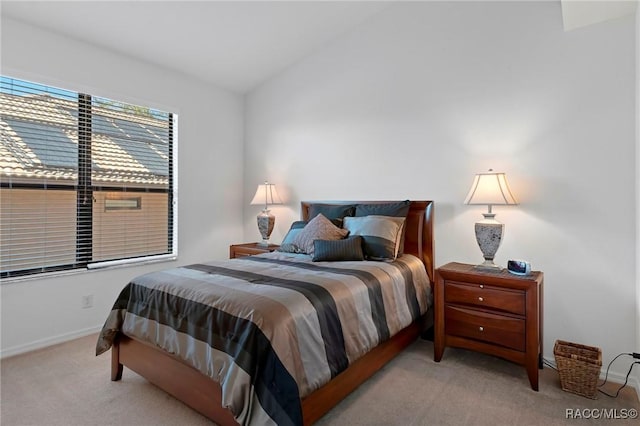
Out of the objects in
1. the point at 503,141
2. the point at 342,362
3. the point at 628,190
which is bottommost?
the point at 342,362

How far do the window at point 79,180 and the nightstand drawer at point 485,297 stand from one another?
118 inches

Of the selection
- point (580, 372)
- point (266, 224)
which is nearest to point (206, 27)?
point (266, 224)

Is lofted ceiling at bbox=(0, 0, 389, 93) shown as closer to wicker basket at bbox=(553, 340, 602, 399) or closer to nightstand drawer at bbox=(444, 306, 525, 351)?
nightstand drawer at bbox=(444, 306, 525, 351)

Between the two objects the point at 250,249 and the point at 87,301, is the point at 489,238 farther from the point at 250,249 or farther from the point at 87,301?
the point at 87,301

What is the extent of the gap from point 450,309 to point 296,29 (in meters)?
3.03

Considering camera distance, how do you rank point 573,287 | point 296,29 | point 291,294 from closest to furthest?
point 291,294 < point 573,287 < point 296,29

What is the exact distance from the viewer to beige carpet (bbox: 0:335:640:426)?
73.3 inches

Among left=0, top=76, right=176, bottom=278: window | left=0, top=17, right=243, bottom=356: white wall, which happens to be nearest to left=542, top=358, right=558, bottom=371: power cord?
left=0, top=17, right=243, bottom=356: white wall

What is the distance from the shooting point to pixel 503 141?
278 centimetres

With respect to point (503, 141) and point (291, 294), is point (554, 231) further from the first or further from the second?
point (291, 294)

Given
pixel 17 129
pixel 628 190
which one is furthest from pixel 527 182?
pixel 17 129

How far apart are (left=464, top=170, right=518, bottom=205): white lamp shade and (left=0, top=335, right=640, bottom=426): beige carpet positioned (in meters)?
1.20

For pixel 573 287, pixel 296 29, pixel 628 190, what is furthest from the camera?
pixel 296 29

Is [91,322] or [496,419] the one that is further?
[91,322]
